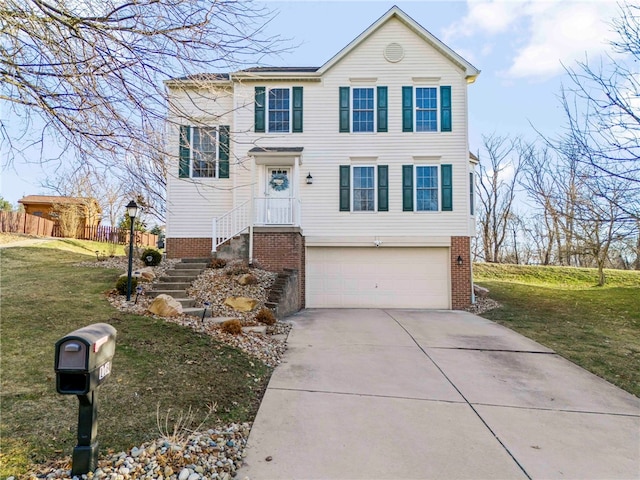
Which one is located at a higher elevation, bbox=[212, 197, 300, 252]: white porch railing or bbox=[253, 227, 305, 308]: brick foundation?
bbox=[212, 197, 300, 252]: white porch railing

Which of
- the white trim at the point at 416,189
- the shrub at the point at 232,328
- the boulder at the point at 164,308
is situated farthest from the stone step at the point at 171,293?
the white trim at the point at 416,189

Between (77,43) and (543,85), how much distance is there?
8.67 m

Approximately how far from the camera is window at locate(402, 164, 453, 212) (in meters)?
11.6

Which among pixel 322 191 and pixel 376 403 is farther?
pixel 322 191

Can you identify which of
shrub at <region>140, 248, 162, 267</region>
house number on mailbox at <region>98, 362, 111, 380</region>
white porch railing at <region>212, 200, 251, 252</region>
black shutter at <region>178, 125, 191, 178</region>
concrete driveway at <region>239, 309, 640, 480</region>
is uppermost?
black shutter at <region>178, 125, 191, 178</region>

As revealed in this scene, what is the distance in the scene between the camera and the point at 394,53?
11883 mm

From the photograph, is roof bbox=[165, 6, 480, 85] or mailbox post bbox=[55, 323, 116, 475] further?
roof bbox=[165, 6, 480, 85]

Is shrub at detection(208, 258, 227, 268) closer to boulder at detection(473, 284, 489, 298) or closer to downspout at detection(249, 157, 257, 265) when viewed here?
downspout at detection(249, 157, 257, 265)

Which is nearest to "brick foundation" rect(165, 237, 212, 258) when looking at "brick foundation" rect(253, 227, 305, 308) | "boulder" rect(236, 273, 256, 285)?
"brick foundation" rect(253, 227, 305, 308)

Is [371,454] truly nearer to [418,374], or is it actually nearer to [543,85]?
[418,374]

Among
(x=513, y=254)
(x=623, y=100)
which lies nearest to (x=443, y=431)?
(x=623, y=100)

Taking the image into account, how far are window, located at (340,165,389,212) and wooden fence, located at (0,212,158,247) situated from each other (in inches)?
494

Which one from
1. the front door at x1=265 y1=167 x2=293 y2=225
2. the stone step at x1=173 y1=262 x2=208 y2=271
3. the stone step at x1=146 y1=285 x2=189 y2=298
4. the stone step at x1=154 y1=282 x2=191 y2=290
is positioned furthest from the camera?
the front door at x1=265 y1=167 x2=293 y2=225

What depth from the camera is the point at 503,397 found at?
4340 mm
